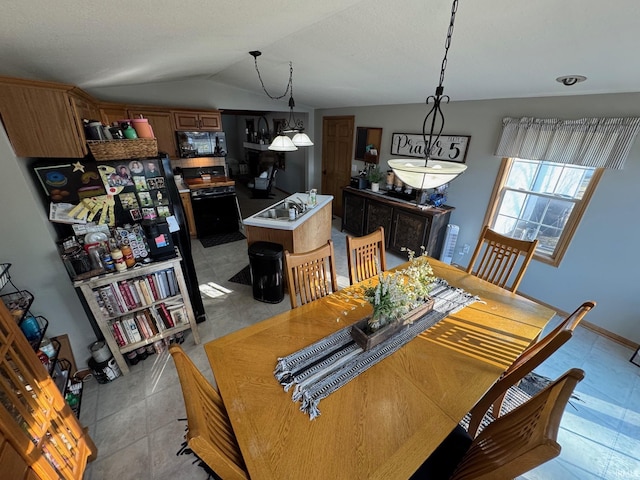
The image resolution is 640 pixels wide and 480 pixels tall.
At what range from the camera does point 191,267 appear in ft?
7.89

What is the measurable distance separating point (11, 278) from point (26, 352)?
0.95 m

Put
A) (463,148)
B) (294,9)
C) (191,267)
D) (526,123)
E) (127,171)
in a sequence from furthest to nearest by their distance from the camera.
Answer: (463,148) < (526,123) < (191,267) < (127,171) < (294,9)

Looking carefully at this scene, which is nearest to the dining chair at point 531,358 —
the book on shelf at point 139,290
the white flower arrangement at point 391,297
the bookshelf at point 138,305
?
the white flower arrangement at point 391,297

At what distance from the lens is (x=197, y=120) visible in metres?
4.40

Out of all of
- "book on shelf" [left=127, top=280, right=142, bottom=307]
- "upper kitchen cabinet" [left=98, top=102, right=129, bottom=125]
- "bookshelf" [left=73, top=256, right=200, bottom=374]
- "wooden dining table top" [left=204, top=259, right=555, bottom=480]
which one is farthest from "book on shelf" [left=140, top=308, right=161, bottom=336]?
"upper kitchen cabinet" [left=98, top=102, right=129, bottom=125]

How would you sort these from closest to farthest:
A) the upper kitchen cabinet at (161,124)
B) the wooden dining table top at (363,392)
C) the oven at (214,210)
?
the wooden dining table top at (363,392)
the upper kitchen cabinet at (161,124)
the oven at (214,210)

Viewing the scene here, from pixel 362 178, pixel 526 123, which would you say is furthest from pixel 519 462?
pixel 362 178

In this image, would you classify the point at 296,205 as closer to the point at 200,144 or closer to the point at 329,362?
the point at 329,362

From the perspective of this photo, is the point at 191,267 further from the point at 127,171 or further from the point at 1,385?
the point at 1,385

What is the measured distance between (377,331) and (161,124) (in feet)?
15.2

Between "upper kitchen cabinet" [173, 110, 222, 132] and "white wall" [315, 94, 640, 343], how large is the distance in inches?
148

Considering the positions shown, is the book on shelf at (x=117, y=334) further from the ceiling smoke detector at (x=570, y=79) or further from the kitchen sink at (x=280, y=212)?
the ceiling smoke detector at (x=570, y=79)

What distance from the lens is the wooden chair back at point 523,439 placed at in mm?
759

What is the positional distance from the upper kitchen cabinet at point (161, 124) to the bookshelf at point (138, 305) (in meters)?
2.83
